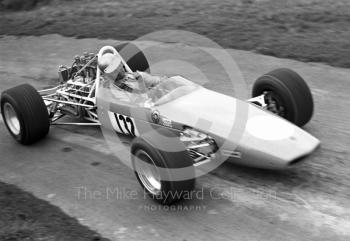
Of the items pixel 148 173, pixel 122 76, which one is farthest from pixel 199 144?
pixel 122 76

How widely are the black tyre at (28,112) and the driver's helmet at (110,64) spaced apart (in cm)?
105

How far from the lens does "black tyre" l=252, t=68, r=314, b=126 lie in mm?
6160

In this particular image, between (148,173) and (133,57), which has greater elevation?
(133,57)

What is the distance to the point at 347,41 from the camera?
9992 mm

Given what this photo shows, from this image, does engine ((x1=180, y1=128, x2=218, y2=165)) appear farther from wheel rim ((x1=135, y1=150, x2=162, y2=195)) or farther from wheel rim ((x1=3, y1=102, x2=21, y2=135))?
wheel rim ((x1=3, y1=102, x2=21, y2=135))

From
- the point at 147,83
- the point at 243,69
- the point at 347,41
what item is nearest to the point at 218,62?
the point at 243,69

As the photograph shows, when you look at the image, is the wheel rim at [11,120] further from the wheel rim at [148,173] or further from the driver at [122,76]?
the wheel rim at [148,173]

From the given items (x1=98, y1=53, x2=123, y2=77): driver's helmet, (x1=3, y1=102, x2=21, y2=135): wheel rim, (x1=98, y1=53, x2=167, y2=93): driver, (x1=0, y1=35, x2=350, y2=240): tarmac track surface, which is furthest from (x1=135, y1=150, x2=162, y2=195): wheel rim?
(x1=3, y1=102, x2=21, y2=135): wheel rim

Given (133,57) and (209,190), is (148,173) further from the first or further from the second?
(133,57)

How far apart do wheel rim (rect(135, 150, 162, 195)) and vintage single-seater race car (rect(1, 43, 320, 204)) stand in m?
0.01

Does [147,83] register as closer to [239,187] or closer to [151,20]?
[239,187]

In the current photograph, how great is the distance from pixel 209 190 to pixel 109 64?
2557mm

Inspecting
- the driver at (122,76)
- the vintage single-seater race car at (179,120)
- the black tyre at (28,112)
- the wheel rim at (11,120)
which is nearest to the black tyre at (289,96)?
the vintage single-seater race car at (179,120)

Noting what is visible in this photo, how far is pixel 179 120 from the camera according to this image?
19.3 ft
